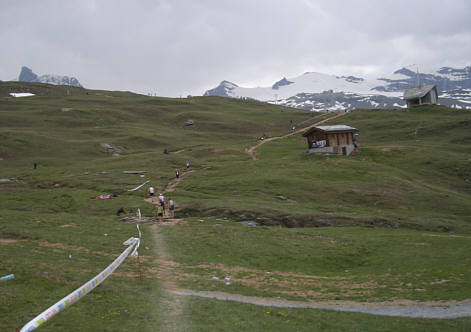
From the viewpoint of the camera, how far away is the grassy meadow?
16.0 metres

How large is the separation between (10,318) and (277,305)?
38.8 ft

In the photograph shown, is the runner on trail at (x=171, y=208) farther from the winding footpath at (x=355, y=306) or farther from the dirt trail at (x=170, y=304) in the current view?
the winding footpath at (x=355, y=306)

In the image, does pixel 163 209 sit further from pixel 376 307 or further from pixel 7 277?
pixel 376 307

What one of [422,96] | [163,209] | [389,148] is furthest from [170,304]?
[422,96]

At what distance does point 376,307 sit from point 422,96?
137 meters

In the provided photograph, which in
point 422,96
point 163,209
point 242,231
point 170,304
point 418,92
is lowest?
point 242,231

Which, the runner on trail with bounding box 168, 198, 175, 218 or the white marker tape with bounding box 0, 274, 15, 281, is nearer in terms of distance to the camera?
the white marker tape with bounding box 0, 274, 15, 281

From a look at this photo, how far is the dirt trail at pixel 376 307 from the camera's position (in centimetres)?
1708

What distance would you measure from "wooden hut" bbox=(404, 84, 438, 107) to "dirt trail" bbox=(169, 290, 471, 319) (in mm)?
136772

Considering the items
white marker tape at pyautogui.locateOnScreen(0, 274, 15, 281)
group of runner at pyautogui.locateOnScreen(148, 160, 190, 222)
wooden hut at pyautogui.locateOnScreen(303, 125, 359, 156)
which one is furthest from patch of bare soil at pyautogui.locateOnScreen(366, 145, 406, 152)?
white marker tape at pyautogui.locateOnScreen(0, 274, 15, 281)

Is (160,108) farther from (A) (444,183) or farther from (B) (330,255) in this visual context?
(B) (330,255)

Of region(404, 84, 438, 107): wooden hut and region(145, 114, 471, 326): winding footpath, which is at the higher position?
region(404, 84, 438, 107): wooden hut

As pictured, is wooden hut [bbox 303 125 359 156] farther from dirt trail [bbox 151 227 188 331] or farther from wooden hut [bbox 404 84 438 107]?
wooden hut [bbox 404 84 438 107]

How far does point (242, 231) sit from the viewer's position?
119 feet
